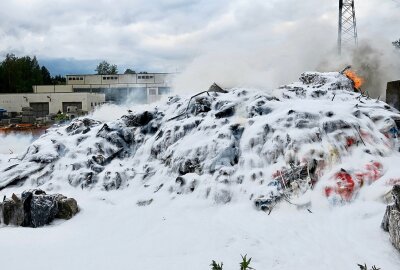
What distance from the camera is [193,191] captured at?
10.0m

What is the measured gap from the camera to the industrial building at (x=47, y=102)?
47.1 meters

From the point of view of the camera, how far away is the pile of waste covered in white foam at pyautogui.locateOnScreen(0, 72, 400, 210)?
9.36 m

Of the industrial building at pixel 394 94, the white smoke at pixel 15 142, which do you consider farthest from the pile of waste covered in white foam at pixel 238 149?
the white smoke at pixel 15 142

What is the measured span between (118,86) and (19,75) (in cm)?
2344

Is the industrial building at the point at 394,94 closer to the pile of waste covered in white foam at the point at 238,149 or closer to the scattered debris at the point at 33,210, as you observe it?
the pile of waste covered in white foam at the point at 238,149

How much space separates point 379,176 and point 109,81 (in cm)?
5416

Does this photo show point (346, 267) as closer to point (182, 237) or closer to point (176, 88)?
point (182, 237)

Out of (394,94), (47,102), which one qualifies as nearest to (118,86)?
(47,102)

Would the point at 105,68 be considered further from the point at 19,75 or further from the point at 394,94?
the point at 394,94

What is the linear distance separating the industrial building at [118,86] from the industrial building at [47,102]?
21.3ft

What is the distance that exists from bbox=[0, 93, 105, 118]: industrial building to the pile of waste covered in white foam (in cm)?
3319

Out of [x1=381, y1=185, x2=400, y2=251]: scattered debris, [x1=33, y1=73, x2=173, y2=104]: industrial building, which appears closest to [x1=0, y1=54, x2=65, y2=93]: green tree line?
[x1=33, y1=73, x2=173, y2=104]: industrial building

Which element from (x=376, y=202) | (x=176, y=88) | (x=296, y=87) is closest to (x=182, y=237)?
(x=376, y=202)

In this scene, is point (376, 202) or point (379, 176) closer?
point (376, 202)
